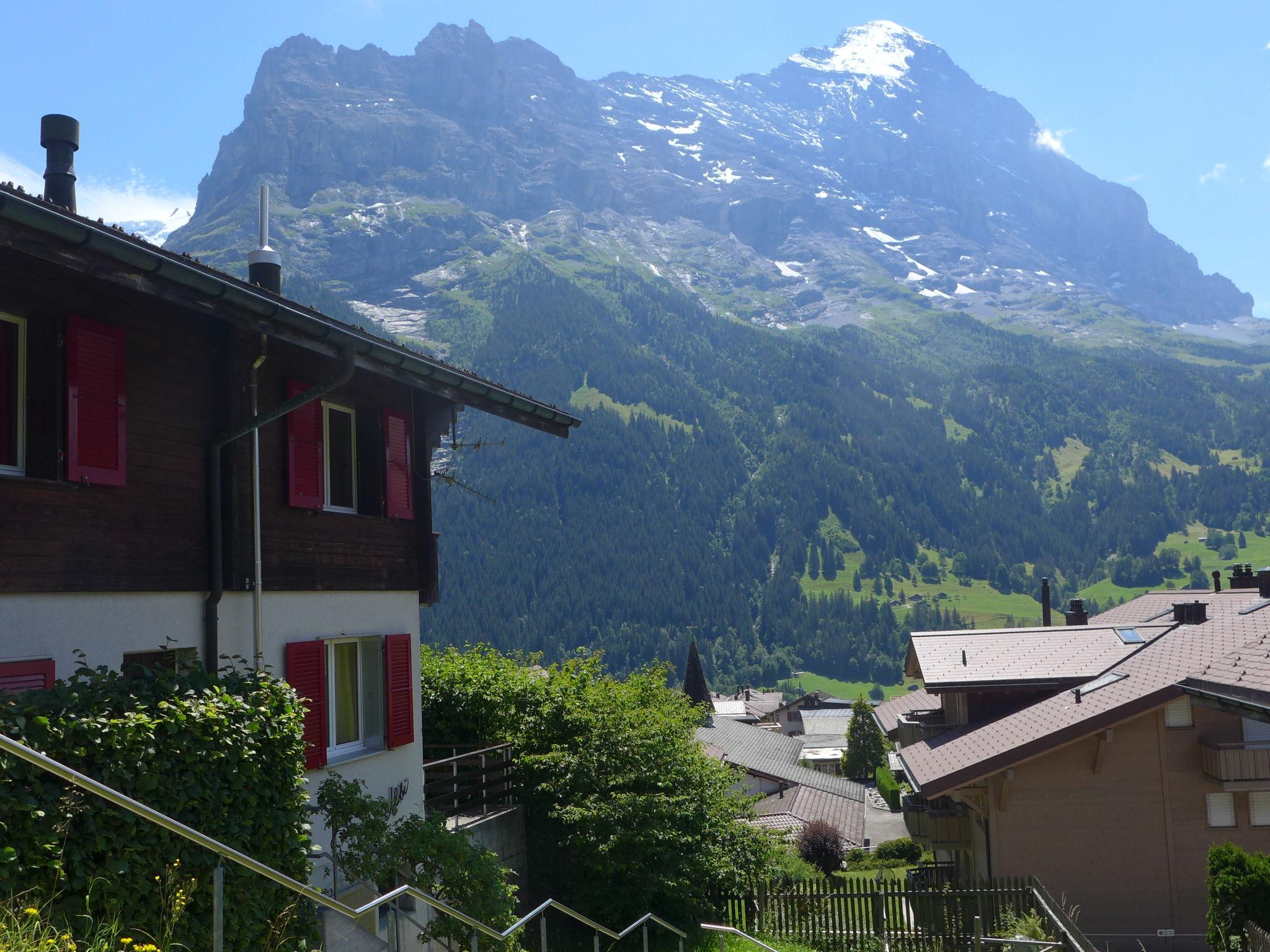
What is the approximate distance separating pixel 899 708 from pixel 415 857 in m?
28.3

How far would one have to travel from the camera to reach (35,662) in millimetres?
8469

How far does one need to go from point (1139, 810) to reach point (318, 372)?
1879cm

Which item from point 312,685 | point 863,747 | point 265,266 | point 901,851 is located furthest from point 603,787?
point 863,747

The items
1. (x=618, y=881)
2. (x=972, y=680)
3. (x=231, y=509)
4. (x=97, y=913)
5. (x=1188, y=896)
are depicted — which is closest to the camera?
(x=97, y=913)

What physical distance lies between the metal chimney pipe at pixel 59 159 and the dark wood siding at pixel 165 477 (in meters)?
2.35

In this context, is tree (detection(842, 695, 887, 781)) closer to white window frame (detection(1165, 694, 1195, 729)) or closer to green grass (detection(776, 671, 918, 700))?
white window frame (detection(1165, 694, 1195, 729))

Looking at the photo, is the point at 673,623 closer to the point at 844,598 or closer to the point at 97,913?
the point at 844,598

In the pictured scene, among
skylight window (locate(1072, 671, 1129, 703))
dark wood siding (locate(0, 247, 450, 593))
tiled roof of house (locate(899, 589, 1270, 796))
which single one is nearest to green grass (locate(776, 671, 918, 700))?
tiled roof of house (locate(899, 589, 1270, 796))

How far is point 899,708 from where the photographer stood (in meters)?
37.2

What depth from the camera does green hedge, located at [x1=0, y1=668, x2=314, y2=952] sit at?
5.98 metres

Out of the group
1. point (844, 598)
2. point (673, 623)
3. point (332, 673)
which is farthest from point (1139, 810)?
point (844, 598)

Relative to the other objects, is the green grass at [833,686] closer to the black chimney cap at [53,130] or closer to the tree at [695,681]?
the tree at [695,681]

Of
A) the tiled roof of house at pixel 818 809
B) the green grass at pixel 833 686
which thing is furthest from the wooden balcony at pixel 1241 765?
the green grass at pixel 833 686

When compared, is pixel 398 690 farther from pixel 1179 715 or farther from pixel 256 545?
pixel 1179 715
